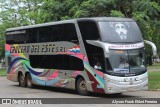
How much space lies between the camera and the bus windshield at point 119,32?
Result: 1741 cm

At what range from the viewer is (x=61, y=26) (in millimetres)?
20234

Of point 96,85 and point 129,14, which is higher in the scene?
point 129,14

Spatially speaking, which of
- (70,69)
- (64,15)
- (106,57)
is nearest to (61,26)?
(70,69)

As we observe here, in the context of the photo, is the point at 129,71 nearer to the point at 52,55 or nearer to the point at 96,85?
the point at 96,85

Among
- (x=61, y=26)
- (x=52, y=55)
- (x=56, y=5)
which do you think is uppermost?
(x=56, y=5)

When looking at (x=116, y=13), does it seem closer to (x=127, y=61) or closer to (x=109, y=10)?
(x=109, y=10)

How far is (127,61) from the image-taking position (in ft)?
56.5

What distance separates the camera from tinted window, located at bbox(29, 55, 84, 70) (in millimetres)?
19125

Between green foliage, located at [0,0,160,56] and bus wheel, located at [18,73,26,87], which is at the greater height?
green foliage, located at [0,0,160,56]

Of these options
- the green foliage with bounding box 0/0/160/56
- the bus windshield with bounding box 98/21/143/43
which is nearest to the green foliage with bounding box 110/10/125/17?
the green foliage with bounding box 0/0/160/56

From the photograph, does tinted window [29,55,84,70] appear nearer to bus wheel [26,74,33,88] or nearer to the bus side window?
the bus side window

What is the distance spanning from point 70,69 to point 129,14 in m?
7.50

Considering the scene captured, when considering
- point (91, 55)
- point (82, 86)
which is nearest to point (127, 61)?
point (91, 55)

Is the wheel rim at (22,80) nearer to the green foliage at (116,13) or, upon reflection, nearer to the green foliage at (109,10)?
the green foliage at (109,10)
